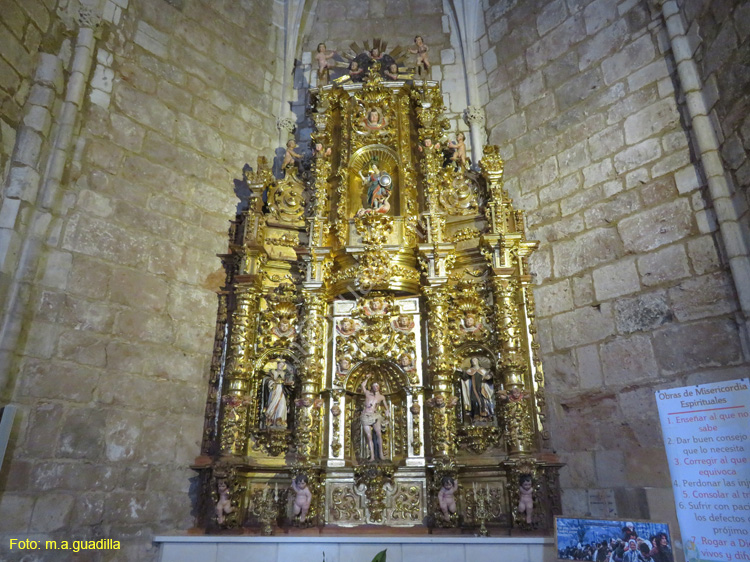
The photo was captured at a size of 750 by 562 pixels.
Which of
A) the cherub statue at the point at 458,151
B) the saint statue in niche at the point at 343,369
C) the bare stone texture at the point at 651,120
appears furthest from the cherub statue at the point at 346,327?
the bare stone texture at the point at 651,120

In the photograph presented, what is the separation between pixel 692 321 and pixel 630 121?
7.47 ft

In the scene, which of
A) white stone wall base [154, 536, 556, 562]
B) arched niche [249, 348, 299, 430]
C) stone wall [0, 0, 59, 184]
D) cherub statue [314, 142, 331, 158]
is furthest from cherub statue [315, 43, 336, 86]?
white stone wall base [154, 536, 556, 562]

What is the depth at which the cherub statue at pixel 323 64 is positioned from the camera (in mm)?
7656

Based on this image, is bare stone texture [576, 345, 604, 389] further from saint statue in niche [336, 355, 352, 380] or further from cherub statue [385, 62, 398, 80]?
cherub statue [385, 62, 398, 80]

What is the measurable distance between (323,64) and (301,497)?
5.88m

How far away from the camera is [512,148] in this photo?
707cm

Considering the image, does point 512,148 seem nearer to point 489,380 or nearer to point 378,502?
point 489,380

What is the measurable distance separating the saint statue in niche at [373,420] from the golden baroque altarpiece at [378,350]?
0.02m

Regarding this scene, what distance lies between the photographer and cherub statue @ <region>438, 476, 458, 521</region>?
5.18 m

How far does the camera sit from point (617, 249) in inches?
215

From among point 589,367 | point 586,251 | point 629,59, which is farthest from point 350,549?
point 629,59

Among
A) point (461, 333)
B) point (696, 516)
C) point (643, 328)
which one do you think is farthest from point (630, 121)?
point (696, 516)

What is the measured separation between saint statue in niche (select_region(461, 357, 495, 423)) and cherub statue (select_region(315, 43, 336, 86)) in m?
4.52

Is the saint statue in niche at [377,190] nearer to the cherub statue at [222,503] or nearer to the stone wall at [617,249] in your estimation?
the stone wall at [617,249]
